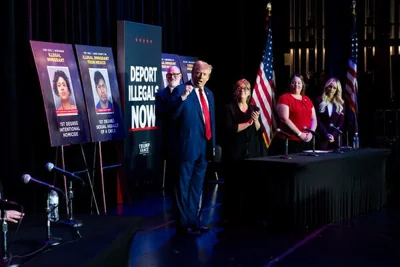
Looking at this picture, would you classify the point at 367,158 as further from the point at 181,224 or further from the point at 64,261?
the point at 64,261

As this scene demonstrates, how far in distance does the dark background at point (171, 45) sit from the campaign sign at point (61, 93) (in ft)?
0.99

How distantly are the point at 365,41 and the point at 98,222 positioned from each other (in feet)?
28.1

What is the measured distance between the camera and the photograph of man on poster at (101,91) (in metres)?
7.28

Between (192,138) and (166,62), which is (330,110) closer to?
(192,138)

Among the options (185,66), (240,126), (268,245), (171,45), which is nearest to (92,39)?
(185,66)

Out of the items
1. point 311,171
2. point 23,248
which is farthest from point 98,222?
point 311,171

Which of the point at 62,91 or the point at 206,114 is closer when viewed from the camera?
the point at 206,114

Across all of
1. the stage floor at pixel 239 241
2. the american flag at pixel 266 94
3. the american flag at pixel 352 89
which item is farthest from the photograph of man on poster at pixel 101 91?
the american flag at pixel 352 89

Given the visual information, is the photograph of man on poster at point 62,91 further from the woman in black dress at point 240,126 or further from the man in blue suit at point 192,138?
the woman in black dress at point 240,126

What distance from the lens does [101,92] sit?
737cm

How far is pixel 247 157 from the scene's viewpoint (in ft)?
23.3

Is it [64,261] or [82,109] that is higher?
[82,109]

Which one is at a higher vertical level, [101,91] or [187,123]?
[101,91]

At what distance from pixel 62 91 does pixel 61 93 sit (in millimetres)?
23
